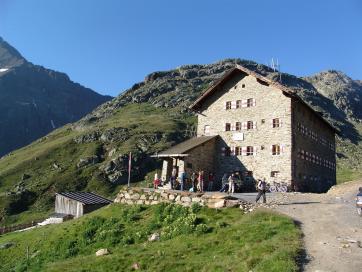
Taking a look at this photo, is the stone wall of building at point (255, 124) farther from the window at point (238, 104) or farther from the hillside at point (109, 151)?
the hillside at point (109, 151)

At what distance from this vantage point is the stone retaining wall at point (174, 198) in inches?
1031

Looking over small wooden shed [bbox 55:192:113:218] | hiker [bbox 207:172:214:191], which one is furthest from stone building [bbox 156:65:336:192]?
small wooden shed [bbox 55:192:113:218]

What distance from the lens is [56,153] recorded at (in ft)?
409

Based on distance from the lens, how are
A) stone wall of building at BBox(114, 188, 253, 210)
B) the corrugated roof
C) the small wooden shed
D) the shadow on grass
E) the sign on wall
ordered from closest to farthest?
the shadow on grass → stone wall of building at BBox(114, 188, 253, 210) → the sign on wall → the small wooden shed → the corrugated roof

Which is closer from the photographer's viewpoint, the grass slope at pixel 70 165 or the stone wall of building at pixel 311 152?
the stone wall of building at pixel 311 152

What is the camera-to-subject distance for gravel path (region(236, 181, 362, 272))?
49.3 ft

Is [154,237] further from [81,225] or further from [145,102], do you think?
[145,102]

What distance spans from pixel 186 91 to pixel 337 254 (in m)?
160

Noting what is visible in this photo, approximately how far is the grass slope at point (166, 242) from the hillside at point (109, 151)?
2450 inches

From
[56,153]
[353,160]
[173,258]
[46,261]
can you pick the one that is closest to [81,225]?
[46,261]

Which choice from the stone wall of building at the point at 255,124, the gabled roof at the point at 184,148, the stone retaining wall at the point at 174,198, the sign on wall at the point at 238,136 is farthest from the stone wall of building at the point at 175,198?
the sign on wall at the point at 238,136

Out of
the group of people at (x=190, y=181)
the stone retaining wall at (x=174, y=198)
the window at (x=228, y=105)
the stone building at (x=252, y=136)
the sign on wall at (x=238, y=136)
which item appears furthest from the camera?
the window at (x=228, y=105)

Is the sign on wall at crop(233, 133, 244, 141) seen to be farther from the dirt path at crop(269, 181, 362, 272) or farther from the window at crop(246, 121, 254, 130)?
the dirt path at crop(269, 181, 362, 272)

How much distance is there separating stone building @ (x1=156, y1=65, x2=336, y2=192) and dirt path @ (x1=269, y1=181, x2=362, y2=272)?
12664 mm
